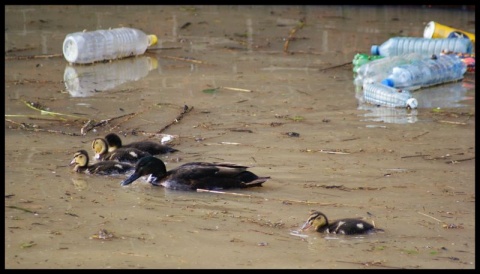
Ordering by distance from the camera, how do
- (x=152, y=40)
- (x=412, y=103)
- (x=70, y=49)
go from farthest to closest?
1. (x=152, y=40)
2. (x=70, y=49)
3. (x=412, y=103)

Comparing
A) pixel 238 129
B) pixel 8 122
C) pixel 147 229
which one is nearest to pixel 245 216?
pixel 147 229

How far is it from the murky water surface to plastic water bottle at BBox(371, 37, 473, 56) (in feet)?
2.19

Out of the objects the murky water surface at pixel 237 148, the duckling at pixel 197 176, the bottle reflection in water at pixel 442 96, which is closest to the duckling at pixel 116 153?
the murky water surface at pixel 237 148

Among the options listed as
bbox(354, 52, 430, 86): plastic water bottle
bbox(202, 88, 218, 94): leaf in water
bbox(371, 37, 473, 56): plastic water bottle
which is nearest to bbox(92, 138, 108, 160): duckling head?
bbox(202, 88, 218, 94): leaf in water

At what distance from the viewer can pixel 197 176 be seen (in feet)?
24.1

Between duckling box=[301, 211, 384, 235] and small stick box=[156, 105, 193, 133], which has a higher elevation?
small stick box=[156, 105, 193, 133]

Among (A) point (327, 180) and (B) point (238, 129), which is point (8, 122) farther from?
(A) point (327, 180)

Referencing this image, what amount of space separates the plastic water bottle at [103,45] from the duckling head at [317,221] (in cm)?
671

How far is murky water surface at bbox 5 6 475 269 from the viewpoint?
5.97 m

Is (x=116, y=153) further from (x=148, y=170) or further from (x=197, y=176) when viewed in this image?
(x=197, y=176)

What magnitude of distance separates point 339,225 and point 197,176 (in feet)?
4.63

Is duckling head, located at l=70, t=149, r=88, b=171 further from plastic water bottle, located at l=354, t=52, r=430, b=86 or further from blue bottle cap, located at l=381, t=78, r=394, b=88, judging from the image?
plastic water bottle, located at l=354, t=52, r=430, b=86

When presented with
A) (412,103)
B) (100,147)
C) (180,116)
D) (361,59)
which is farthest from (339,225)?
(361,59)

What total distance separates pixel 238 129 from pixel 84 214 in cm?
285
